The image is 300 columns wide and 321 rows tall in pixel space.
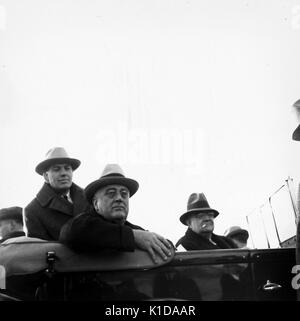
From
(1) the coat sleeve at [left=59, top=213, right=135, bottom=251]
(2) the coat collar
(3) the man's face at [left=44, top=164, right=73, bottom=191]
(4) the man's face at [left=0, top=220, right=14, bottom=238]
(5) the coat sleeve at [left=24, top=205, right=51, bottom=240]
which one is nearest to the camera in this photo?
(1) the coat sleeve at [left=59, top=213, right=135, bottom=251]

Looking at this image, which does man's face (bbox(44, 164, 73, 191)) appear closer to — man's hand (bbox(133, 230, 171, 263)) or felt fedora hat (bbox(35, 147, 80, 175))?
felt fedora hat (bbox(35, 147, 80, 175))

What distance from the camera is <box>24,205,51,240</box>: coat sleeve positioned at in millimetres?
2645

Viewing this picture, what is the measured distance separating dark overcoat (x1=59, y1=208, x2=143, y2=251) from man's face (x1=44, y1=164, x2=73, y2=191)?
2.57ft

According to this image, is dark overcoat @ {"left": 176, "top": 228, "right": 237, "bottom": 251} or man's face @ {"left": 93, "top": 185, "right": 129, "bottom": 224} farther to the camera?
dark overcoat @ {"left": 176, "top": 228, "right": 237, "bottom": 251}

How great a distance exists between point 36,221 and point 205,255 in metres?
1.11

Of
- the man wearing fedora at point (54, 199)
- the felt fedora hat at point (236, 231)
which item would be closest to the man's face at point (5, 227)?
the man wearing fedora at point (54, 199)

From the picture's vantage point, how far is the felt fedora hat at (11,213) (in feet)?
11.1

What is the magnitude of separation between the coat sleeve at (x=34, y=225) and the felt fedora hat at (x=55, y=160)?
0.38 m

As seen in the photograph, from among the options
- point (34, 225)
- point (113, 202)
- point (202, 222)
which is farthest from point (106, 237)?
point (202, 222)

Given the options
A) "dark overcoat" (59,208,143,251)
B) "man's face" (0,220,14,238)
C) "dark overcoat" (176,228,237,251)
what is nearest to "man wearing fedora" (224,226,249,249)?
"dark overcoat" (176,228,237,251)

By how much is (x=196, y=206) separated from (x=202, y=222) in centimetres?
16

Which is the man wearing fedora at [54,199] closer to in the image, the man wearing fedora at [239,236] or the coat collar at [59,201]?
the coat collar at [59,201]
